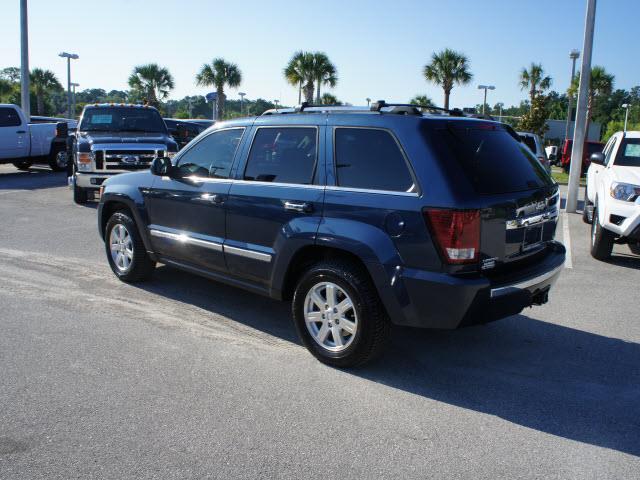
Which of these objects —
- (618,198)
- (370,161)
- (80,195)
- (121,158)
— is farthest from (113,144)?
(618,198)

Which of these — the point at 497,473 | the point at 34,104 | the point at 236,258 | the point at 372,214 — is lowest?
the point at 497,473

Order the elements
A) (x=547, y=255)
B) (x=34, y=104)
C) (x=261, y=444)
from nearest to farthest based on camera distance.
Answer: (x=261, y=444)
(x=547, y=255)
(x=34, y=104)

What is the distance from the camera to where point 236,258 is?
5.05 m

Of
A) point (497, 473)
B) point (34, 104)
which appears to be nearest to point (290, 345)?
point (497, 473)

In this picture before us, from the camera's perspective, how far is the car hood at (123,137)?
464 inches

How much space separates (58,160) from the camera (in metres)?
19.8

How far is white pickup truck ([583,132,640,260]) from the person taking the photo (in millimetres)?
7617

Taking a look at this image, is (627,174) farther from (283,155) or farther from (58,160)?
(58,160)

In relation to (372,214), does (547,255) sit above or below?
below

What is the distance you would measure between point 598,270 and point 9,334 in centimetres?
675

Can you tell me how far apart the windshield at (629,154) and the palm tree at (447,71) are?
2929cm

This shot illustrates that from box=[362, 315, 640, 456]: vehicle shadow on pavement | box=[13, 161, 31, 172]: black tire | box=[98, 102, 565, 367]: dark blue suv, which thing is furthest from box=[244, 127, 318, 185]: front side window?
box=[13, 161, 31, 172]: black tire

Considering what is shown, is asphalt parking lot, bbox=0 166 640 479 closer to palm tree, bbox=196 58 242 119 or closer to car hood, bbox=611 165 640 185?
car hood, bbox=611 165 640 185

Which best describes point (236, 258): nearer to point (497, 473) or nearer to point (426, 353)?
point (426, 353)
